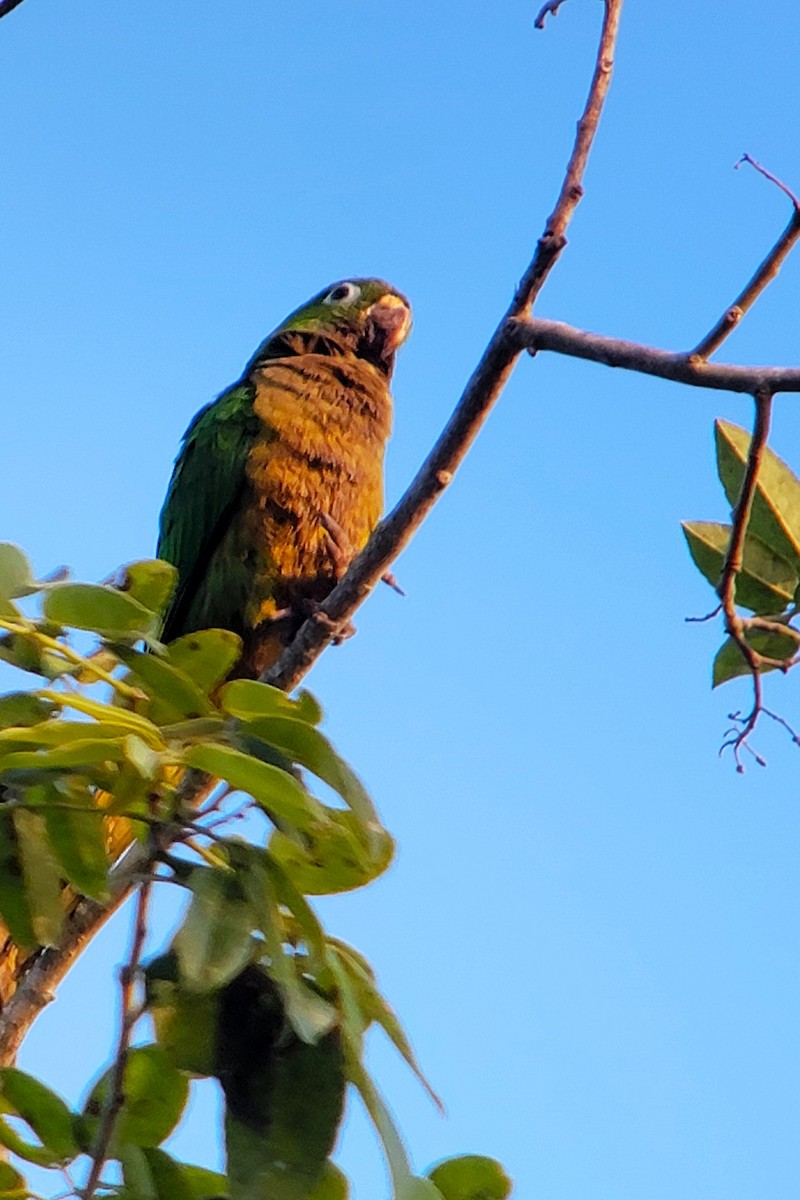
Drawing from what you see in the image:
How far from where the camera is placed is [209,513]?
4543 mm

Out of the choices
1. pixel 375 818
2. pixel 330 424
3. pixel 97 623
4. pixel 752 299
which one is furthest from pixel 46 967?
pixel 330 424

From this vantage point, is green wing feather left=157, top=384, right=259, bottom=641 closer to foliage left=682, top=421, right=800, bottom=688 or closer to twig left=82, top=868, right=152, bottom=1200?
foliage left=682, top=421, right=800, bottom=688

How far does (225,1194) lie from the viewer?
1421 mm

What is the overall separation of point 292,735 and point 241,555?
3.11 meters

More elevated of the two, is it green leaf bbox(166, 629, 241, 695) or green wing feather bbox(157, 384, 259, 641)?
green wing feather bbox(157, 384, 259, 641)

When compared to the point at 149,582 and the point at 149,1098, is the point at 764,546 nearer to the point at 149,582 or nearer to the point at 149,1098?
the point at 149,582

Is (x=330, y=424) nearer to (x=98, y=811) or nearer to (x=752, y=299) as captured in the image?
(x=752, y=299)

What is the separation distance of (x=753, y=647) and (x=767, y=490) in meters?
0.26

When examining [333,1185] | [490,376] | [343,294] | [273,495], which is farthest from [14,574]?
[343,294]

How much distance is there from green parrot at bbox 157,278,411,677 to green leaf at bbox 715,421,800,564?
2436mm

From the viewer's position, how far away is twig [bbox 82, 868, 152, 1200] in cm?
126

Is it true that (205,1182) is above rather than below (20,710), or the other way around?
below

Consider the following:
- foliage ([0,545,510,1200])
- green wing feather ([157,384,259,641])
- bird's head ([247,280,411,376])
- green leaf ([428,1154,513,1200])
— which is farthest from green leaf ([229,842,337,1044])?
bird's head ([247,280,411,376])

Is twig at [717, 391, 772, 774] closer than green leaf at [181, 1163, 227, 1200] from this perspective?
No
